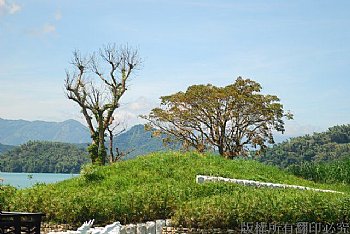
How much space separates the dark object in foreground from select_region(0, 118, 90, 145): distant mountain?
102 metres

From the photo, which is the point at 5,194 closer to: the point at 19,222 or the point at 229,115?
the point at 19,222

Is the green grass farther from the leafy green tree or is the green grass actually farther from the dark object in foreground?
the leafy green tree

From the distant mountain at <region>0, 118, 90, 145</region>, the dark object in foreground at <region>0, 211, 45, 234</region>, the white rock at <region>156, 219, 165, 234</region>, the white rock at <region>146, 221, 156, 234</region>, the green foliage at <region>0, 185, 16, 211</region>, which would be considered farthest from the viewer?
the distant mountain at <region>0, 118, 90, 145</region>

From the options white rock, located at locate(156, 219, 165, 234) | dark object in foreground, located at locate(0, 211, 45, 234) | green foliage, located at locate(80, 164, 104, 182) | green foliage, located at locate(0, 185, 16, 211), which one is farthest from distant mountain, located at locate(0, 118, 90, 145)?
dark object in foreground, located at locate(0, 211, 45, 234)

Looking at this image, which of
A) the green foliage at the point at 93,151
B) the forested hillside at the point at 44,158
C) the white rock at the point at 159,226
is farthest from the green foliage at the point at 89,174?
the forested hillside at the point at 44,158

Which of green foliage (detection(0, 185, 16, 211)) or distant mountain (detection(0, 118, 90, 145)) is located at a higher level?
distant mountain (detection(0, 118, 90, 145))

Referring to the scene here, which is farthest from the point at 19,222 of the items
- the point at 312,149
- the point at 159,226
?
the point at 312,149

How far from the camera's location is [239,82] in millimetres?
24547

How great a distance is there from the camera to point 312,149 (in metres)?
38.4

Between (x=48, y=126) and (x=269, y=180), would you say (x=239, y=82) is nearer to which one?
(x=269, y=180)

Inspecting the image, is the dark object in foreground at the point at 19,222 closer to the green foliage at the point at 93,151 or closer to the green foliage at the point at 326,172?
the green foliage at the point at 93,151

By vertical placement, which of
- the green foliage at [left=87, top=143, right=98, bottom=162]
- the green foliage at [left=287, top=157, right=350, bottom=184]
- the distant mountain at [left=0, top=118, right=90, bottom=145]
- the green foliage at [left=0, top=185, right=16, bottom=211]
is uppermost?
the distant mountain at [left=0, top=118, right=90, bottom=145]

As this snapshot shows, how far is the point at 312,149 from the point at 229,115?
16210 millimetres

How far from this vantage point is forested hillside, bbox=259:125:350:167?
37.0m
